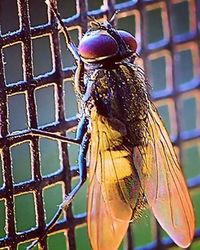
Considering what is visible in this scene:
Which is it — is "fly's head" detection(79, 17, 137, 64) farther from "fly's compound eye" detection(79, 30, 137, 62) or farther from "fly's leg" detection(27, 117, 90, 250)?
"fly's leg" detection(27, 117, 90, 250)

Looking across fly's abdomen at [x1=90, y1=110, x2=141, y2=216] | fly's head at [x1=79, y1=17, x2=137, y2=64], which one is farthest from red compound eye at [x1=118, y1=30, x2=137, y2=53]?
fly's abdomen at [x1=90, y1=110, x2=141, y2=216]

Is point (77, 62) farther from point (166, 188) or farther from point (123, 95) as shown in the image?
point (166, 188)

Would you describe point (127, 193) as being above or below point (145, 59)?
below

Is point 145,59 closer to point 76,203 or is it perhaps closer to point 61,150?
point 61,150

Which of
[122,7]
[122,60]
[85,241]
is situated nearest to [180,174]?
[122,60]

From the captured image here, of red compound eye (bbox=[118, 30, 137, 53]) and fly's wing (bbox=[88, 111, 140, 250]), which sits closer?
fly's wing (bbox=[88, 111, 140, 250])

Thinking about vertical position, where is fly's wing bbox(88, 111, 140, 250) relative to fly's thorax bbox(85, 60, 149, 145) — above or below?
below
